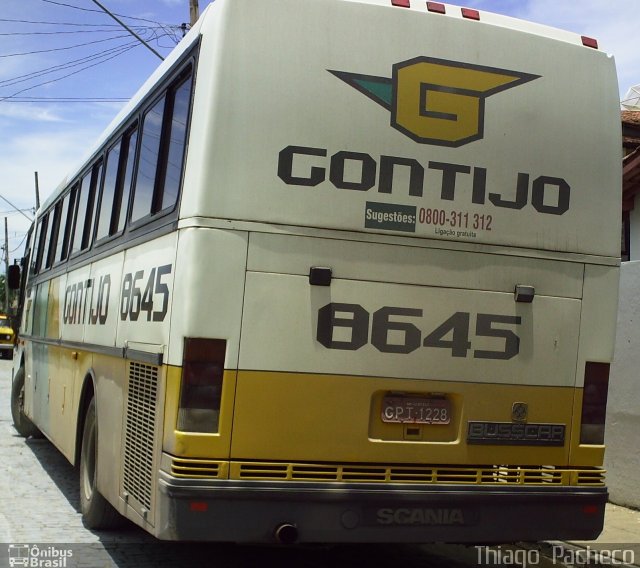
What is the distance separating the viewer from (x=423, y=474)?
5.42 m

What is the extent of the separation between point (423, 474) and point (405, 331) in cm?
83

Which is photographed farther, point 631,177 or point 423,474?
point 631,177

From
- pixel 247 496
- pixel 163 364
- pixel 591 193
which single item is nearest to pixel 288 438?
pixel 247 496

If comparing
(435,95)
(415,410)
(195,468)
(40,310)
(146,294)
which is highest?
(435,95)

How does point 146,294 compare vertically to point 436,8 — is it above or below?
below

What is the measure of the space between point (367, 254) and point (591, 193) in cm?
157

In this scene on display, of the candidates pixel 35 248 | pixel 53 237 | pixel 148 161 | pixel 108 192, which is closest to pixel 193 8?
pixel 35 248

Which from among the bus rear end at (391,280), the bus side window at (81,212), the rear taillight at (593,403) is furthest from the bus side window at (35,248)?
the rear taillight at (593,403)

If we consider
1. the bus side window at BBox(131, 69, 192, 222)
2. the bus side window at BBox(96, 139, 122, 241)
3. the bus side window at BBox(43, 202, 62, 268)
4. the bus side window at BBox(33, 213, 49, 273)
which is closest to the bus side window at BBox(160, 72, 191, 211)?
the bus side window at BBox(131, 69, 192, 222)

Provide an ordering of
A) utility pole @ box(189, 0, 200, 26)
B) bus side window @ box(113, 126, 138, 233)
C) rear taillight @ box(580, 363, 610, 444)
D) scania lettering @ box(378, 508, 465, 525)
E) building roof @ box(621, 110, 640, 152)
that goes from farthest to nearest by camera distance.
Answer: utility pole @ box(189, 0, 200, 26)
building roof @ box(621, 110, 640, 152)
bus side window @ box(113, 126, 138, 233)
rear taillight @ box(580, 363, 610, 444)
scania lettering @ box(378, 508, 465, 525)

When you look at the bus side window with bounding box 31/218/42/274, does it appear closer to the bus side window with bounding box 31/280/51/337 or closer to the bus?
the bus side window with bounding box 31/280/51/337

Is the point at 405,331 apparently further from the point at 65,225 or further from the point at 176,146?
the point at 65,225

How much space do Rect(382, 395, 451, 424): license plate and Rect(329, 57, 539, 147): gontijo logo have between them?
151cm

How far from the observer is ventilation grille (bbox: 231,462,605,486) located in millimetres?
5125
